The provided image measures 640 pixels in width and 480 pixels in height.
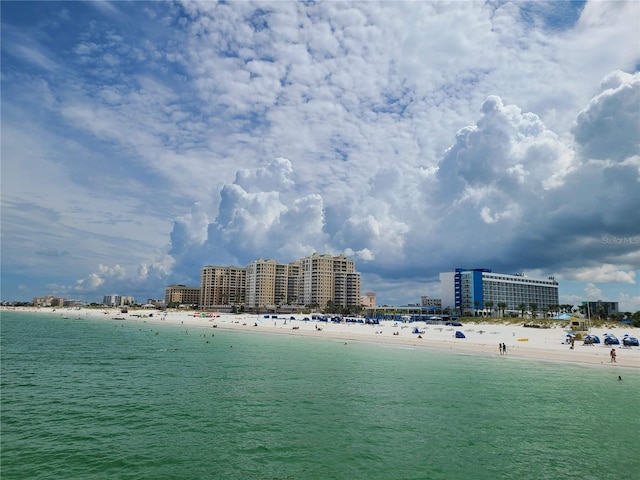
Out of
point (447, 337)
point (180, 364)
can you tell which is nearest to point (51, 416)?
point (180, 364)

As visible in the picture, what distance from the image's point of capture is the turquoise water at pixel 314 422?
17.5m

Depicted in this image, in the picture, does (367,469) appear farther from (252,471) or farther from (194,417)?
(194,417)

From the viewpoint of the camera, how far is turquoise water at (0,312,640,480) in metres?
17.5

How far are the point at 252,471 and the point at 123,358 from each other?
38653mm

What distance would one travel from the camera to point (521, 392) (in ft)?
106

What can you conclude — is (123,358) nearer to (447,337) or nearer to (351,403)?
(351,403)

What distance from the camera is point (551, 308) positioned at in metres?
178

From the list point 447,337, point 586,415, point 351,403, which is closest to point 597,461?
point 586,415

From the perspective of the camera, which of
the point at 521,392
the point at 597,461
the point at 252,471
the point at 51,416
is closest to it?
the point at 252,471

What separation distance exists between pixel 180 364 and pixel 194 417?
74.1 feet

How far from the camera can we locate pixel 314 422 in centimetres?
2333

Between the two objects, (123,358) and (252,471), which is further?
(123,358)

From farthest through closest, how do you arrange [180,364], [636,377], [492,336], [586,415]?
[492,336] < [180,364] < [636,377] < [586,415]

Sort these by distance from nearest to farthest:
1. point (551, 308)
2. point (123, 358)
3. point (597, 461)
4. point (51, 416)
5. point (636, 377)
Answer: point (597, 461) < point (51, 416) < point (636, 377) < point (123, 358) < point (551, 308)
